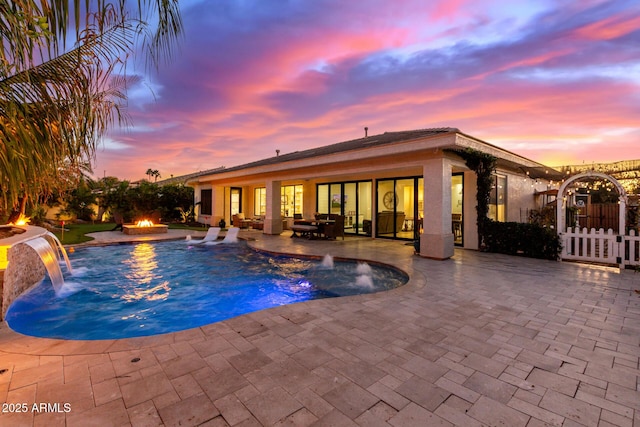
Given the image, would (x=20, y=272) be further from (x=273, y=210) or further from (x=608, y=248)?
(x=608, y=248)

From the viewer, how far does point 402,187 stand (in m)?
13.5

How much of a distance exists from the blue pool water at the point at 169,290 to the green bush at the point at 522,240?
481 centimetres

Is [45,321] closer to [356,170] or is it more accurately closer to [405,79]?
[356,170]

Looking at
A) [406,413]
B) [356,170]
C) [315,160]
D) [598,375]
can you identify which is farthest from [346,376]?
[315,160]

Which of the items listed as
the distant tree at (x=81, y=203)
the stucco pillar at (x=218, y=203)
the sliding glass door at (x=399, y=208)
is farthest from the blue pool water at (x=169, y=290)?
the distant tree at (x=81, y=203)

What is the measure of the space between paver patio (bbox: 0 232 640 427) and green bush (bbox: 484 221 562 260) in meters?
4.48

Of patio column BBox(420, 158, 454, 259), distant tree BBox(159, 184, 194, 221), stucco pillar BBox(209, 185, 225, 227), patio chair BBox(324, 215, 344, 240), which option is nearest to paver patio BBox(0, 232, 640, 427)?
patio column BBox(420, 158, 454, 259)

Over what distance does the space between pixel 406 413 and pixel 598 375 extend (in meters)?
2.11

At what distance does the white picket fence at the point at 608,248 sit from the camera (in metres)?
7.51

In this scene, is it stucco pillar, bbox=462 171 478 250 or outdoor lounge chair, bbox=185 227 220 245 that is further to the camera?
outdoor lounge chair, bbox=185 227 220 245

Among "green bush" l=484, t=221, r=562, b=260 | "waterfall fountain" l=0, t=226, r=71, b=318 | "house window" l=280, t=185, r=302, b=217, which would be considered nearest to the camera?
"waterfall fountain" l=0, t=226, r=71, b=318

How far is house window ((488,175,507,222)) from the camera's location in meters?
11.7

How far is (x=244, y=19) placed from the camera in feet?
10.2

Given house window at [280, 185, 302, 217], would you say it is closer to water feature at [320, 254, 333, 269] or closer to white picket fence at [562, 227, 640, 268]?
water feature at [320, 254, 333, 269]
